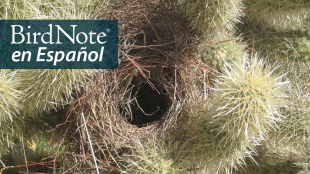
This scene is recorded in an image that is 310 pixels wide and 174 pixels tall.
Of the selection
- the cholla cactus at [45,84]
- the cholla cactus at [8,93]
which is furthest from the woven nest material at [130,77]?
the cholla cactus at [8,93]

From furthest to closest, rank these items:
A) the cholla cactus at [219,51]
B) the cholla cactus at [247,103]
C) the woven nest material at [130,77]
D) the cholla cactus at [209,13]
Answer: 1. the cholla cactus at [219,51]
2. the woven nest material at [130,77]
3. the cholla cactus at [209,13]
4. the cholla cactus at [247,103]

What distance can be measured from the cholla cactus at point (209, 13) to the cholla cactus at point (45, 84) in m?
0.65

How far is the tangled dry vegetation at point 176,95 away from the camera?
1521mm

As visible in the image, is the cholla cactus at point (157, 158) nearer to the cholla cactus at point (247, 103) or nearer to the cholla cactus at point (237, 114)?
the cholla cactus at point (237, 114)

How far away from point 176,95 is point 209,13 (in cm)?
57

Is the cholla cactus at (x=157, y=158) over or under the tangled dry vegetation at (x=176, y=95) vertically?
under

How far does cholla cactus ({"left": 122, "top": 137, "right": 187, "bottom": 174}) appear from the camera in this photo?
158 centimetres

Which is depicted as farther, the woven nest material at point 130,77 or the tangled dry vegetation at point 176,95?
the woven nest material at point 130,77

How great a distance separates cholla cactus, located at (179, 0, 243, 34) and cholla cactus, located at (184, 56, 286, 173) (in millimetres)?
351

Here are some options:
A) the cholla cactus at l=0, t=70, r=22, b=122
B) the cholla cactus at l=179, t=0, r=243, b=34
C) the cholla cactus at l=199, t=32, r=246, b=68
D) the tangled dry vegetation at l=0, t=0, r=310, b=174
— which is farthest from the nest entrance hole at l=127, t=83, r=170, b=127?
the cholla cactus at l=0, t=70, r=22, b=122

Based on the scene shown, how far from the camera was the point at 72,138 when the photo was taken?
1863 mm

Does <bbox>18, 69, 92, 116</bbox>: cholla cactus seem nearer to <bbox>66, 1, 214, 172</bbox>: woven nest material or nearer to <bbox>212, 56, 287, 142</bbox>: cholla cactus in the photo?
<bbox>66, 1, 214, 172</bbox>: woven nest material

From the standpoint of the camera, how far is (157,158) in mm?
1611

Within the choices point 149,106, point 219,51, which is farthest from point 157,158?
point 149,106
